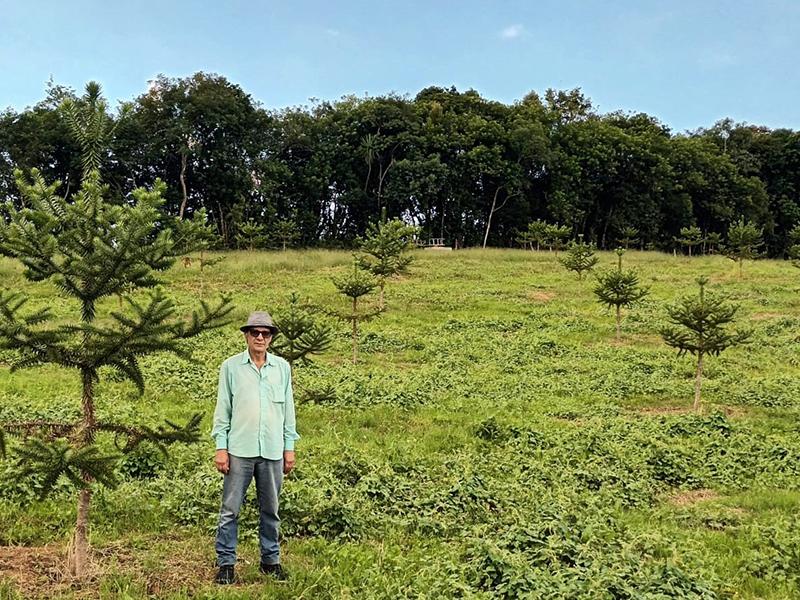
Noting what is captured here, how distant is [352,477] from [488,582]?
314 centimetres

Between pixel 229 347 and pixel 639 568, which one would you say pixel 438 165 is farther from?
pixel 639 568

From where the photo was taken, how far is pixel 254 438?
5207 mm

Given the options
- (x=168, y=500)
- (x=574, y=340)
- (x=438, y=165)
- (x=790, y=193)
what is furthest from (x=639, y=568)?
(x=790, y=193)

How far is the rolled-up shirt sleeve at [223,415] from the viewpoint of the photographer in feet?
17.2

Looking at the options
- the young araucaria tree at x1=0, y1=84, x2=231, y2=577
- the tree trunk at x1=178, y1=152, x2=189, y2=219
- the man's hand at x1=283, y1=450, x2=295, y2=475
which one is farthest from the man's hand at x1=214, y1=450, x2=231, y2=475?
the tree trunk at x1=178, y1=152, x2=189, y2=219

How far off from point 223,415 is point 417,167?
47142mm

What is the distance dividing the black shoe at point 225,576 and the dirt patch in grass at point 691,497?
5.83 m

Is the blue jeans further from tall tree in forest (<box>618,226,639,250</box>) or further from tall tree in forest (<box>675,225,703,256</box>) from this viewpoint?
tall tree in forest (<box>618,226,639,250</box>)

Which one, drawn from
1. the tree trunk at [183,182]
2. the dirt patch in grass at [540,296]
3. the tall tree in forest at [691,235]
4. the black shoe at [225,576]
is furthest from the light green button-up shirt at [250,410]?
the tall tree in forest at [691,235]

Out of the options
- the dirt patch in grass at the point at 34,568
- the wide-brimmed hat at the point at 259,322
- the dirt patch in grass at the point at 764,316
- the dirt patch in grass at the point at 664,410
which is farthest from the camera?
the dirt patch in grass at the point at 764,316

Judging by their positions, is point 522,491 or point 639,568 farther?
point 522,491

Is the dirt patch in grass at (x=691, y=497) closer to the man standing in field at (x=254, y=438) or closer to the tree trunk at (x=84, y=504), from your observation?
the man standing in field at (x=254, y=438)

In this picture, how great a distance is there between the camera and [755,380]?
15.4 m

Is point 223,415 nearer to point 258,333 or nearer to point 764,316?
point 258,333
